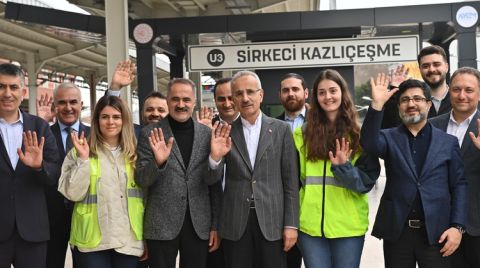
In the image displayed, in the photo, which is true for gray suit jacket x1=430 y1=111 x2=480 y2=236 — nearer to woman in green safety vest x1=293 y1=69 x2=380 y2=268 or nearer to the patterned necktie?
woman in green safety vest x1=293 y1=69 x2=380 y2=268

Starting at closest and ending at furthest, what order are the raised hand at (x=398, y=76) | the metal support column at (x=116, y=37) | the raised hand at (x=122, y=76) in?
the raised hand at (x=398, y=76) < the raised hand at (x=122, y=76) < the metal support column at (x=116, y=37)

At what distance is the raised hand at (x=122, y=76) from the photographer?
156 inches

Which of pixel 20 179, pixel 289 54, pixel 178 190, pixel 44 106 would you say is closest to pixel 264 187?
pixel 178 190

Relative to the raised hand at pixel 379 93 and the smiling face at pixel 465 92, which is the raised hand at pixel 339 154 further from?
the smiling face at pixel 465 92

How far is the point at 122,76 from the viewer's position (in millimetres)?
4000

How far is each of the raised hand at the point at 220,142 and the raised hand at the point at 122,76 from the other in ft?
3.60

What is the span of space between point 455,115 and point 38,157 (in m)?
2.59

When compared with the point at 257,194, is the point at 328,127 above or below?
above

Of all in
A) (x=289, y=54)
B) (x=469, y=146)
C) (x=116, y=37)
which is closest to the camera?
(x=469, y=146)

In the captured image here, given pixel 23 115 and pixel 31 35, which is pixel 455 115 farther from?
pixel 31 35

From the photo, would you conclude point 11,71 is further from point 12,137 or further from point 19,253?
point 19,253

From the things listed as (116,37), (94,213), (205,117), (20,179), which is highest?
(116,37)

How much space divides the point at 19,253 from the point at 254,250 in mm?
1400

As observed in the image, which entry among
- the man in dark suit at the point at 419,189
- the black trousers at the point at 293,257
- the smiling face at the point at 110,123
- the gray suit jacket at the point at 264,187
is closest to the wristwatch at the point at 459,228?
the man in dark suit at the point at 419,189
